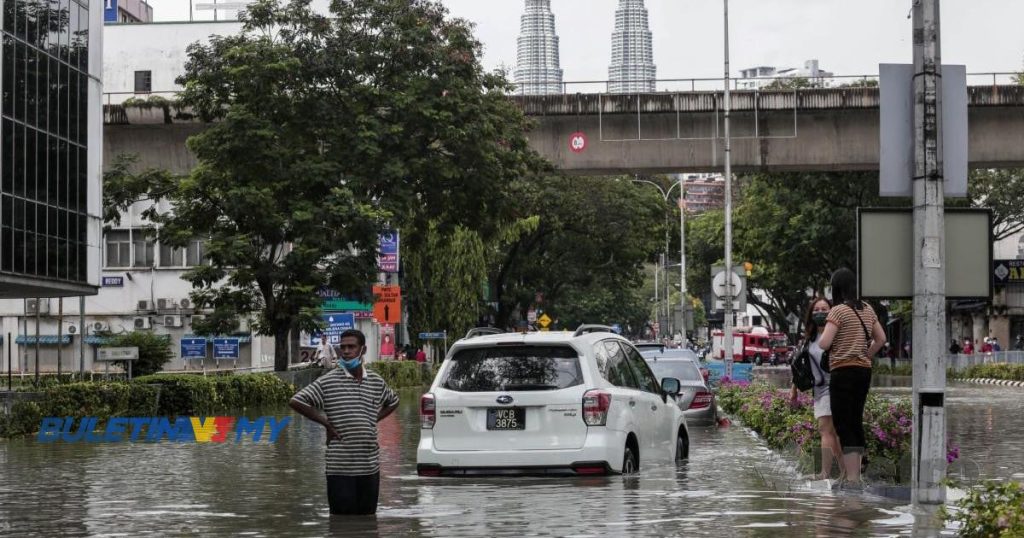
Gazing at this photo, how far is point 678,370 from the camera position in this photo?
88.1 feet

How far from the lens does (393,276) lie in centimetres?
6122

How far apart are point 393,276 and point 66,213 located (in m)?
21.0

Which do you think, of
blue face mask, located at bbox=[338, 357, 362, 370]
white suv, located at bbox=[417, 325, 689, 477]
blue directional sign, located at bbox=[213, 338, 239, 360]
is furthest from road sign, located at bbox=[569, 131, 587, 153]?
blue face mask, located at bbox=[338, 357, 362, 370]

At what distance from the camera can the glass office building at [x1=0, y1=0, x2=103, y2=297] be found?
37625 mm

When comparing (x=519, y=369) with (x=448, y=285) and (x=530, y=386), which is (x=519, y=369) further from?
(x=448, y=285)

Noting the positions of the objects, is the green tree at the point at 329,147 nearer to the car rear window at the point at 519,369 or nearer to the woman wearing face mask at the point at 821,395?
the car rear window at the point at 519,369

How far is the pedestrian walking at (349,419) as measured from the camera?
40.1 ft

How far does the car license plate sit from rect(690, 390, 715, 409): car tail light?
40.5 feet

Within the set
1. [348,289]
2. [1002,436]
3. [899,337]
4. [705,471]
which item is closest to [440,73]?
[348,289]

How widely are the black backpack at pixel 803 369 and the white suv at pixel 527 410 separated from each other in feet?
4.91

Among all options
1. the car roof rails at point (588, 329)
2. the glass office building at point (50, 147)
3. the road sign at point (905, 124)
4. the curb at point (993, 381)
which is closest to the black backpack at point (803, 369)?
the car roof rails at point (588, 329)

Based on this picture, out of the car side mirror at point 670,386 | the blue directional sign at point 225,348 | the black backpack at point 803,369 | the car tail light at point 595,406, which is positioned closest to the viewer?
the car tail light at point 595,406

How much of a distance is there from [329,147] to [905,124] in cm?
2723

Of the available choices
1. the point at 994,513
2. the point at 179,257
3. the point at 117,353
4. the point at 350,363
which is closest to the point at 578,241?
the point at 179,257
